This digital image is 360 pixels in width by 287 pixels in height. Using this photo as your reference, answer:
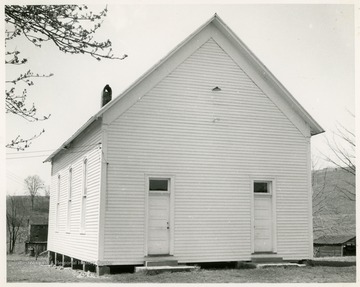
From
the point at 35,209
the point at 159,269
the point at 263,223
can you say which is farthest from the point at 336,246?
the point at 35,209

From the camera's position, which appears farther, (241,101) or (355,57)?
(241,101)

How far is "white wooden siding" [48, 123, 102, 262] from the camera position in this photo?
1546cm

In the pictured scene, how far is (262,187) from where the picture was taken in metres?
16.9

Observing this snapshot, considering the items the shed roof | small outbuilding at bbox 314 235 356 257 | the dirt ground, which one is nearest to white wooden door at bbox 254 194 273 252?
the dirt ground

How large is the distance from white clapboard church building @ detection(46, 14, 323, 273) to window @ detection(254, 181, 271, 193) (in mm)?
34

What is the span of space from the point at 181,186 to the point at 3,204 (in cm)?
556

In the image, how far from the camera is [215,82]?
1642 cm

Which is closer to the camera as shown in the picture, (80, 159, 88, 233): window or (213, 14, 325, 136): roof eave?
(213, 14, 325, 136): roof eave

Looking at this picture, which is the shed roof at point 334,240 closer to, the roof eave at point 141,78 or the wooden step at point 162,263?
the wooden step at point 162,263

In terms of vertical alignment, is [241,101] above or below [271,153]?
above

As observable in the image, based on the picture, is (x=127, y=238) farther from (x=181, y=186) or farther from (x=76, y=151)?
(x=76, y=151)

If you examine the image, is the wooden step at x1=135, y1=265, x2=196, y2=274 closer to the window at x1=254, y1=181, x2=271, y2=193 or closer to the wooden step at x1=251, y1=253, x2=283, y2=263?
the wooden step at x1=251, y1=253, x2=283, y2=263

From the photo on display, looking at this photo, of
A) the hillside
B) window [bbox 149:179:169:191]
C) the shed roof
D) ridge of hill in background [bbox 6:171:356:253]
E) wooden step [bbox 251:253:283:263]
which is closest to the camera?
window [bbox 149:179:169:191]

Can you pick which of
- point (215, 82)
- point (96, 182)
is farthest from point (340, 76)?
point (96, 182)
